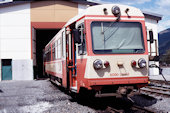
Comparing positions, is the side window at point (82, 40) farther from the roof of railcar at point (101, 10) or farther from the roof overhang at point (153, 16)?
the roof overhang at point (153, 16)

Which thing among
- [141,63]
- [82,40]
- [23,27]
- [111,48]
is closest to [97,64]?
[111,48]

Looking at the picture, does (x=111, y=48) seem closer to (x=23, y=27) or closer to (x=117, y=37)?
(x=117, y=37)

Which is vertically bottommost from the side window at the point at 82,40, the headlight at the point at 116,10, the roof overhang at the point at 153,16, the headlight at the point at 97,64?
the headlight at the point at 97,64

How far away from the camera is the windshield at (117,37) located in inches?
276

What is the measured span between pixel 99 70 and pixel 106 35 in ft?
3.52

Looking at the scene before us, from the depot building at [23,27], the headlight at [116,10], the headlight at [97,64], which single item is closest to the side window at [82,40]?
the headlight at [97,64]

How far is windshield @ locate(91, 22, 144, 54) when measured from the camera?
7004 millimetres

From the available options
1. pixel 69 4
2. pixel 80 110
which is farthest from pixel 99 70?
pixel 69 4

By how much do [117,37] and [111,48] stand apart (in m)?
0.40

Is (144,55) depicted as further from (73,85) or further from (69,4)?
(69,4)

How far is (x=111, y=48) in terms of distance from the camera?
23.1 ft

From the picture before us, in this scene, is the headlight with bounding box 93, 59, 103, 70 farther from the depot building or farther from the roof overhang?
the roof overhang

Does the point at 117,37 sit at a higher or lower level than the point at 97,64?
higher

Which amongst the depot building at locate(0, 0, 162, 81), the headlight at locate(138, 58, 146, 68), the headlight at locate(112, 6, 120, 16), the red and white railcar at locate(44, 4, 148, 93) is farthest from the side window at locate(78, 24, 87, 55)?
the depot building at locate(0, 0, 162, 81)
